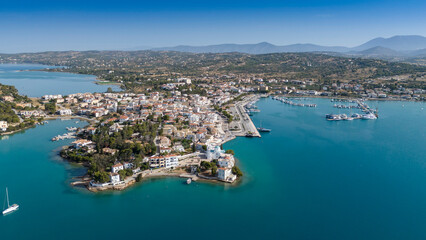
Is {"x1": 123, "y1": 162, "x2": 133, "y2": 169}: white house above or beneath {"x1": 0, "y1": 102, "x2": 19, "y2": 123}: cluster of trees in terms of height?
beneath

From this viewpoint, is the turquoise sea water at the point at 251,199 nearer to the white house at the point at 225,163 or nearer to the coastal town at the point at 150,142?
the coastal town at the point at 150,142

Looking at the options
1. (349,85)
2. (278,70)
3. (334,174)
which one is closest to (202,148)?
(334,174)

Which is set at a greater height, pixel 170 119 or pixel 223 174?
pixel 170 119

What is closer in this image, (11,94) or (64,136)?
(64,136)

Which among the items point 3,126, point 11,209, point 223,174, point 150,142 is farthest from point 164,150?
point 3,126

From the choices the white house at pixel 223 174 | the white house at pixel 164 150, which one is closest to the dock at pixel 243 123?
the white house at pixel 164 150

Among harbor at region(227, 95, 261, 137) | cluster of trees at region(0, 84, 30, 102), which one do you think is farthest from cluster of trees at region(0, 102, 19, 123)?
harbor at region(227, 95, 261, 137)

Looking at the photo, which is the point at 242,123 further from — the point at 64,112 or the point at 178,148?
the point at 64,112

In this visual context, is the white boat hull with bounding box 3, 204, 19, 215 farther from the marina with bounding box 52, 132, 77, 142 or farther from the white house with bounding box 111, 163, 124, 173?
the marina with bounding box 52, 132, 77, 142

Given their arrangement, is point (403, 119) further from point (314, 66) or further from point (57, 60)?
point (57, 60)
